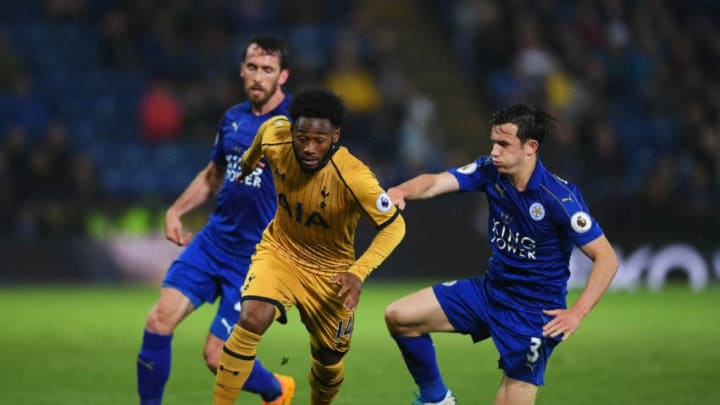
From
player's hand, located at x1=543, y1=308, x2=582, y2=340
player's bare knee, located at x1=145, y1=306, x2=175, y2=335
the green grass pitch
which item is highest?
player's hand, located at x1=543, y1=308, x2=582, y2=340

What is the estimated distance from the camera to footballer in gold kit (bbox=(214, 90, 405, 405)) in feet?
20.8

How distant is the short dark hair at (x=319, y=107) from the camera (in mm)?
6418

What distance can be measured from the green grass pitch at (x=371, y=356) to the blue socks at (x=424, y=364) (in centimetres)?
86

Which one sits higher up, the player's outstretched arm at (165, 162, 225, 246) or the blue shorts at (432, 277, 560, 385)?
the player's outstretched arm at (165, 162, 225, 246)

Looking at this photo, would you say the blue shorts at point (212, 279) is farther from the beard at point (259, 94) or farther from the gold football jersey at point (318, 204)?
the beard at point (259, 94)

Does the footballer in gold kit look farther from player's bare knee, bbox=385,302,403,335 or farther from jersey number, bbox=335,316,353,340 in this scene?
player's bare knee, bbox=385,302,403,335

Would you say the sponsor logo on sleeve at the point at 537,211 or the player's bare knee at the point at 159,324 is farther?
the player's bare knee at the point at 159,324

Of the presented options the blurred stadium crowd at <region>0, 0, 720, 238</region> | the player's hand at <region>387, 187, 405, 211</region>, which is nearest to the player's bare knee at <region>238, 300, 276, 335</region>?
the player's hand at <region>387, 187, 405, 211</region>

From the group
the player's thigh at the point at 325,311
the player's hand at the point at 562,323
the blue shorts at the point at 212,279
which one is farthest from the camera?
the blue shorts at the point at 212,279

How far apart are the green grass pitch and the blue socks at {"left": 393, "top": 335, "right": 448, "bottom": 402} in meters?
0.86

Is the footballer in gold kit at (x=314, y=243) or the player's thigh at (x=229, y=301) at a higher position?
the footballer in gold kit at (x=314, y=243)

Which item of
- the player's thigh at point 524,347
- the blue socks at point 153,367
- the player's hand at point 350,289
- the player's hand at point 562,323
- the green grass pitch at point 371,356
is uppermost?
the player's hand at point 350,289

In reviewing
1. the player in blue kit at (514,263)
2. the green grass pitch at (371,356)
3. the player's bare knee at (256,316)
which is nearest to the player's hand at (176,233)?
the green grass pitch at (371,356)

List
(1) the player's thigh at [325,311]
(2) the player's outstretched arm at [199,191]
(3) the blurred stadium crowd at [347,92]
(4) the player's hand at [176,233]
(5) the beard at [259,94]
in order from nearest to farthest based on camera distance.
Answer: (1) the player's thigh at [325,311]
(4) the player's hand at [176,233]
(5) the beard at [259,94]
(2) the player's outstretched arm at [199,191]
(3) the blurred stadium crowd at [347,92]
